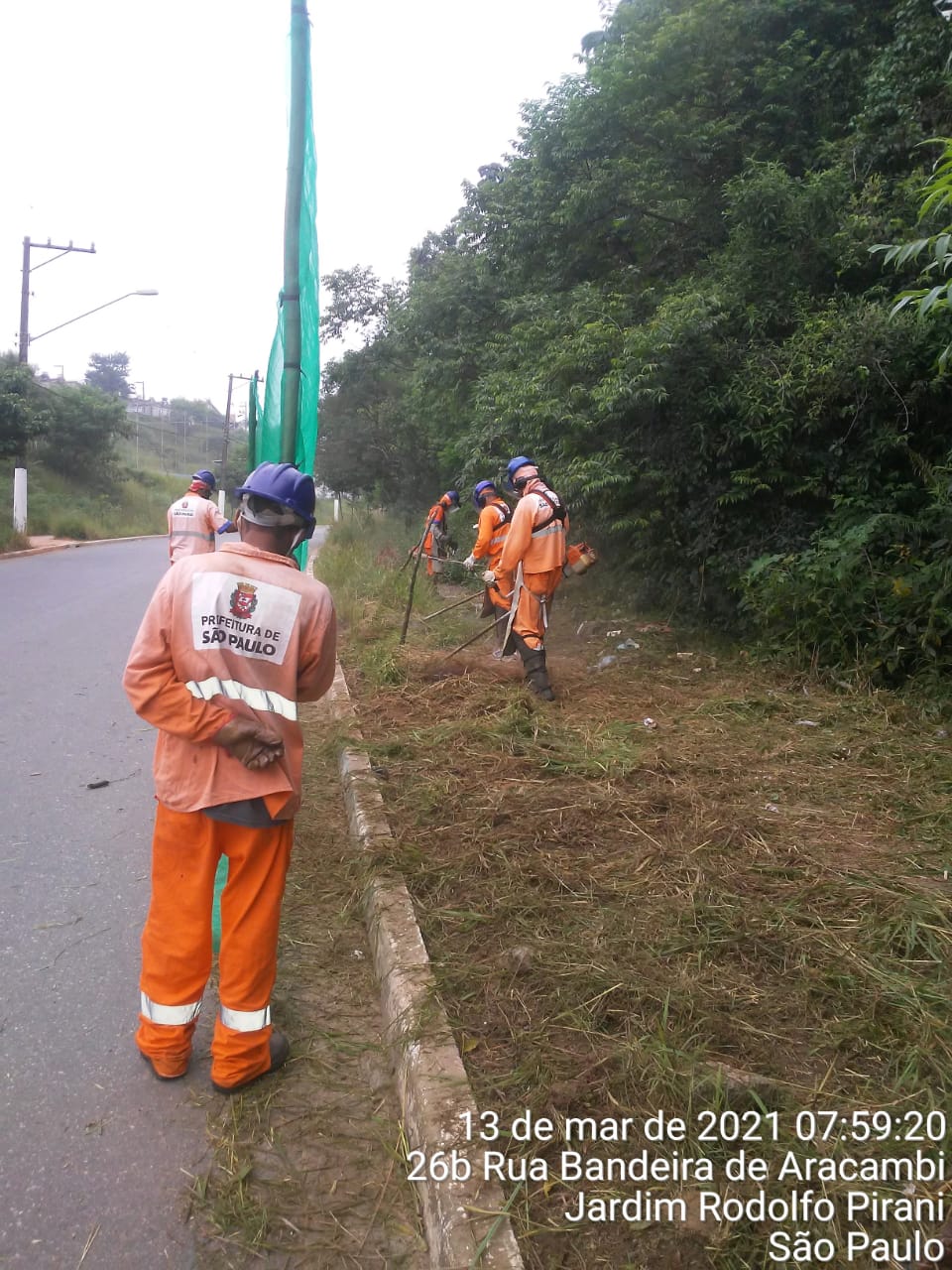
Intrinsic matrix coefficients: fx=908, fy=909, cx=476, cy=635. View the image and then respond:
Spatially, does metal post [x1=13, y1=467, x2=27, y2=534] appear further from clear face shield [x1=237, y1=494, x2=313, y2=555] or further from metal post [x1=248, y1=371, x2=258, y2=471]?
clear face shield [x1=237, y1=494, x2=313, y2=555]

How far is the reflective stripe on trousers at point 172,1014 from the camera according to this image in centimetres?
260

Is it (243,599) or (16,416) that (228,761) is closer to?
(243,599)

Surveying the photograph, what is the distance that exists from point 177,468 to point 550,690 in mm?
55782

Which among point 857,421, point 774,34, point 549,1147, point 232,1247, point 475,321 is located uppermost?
point 774,34

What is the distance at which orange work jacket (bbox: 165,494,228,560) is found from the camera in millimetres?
8828

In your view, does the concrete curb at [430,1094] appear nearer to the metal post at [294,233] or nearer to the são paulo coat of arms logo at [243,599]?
the são paulo coat of arms logo at [243,599]

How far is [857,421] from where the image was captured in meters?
7.44

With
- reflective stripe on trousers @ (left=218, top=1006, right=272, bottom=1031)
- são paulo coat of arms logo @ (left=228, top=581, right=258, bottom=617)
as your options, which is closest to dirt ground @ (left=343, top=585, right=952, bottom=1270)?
reflective stripe on trousers @ (left=218, top=1006, right=272, bottom=1031)

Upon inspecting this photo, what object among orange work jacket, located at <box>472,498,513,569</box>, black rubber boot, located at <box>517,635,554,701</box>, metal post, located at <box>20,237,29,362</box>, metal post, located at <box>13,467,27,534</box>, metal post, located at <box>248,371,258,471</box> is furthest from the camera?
metal post, located at <box>20,237,29,362</box>

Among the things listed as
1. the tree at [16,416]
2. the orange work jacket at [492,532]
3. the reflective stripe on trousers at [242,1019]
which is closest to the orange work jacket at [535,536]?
the orange work jacket at [492,532]

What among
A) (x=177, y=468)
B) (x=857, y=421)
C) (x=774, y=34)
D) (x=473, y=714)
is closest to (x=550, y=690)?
(x=473, y=714)

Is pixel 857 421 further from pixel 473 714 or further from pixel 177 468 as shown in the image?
pixel 177 468

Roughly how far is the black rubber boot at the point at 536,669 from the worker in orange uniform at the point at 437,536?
6007 millimetres

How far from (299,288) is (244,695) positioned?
1.96 metres
